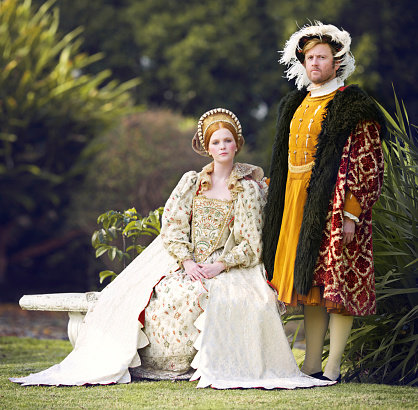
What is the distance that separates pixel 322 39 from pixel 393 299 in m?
1.49

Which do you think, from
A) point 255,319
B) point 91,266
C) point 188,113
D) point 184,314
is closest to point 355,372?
point 255,319

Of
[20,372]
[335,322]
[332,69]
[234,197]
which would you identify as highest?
[332,69]

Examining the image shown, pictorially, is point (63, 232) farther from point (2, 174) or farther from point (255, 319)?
point (255, 319)

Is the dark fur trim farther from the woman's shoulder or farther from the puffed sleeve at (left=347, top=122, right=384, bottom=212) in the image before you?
the woman's shoulder

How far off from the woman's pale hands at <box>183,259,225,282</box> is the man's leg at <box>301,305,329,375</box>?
0.51m

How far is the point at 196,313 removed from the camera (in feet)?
11.2

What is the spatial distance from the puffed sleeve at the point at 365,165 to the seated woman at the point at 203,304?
628 millimetres

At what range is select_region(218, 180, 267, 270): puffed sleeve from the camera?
358 centimetres

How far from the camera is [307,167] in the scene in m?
3.44

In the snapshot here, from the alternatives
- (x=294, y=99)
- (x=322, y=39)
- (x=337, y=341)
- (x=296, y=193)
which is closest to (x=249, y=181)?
A: (x=296, y=193)

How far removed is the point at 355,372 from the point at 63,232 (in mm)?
9205

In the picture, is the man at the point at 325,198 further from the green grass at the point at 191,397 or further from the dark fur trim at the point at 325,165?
the green grass at the point at 191,397

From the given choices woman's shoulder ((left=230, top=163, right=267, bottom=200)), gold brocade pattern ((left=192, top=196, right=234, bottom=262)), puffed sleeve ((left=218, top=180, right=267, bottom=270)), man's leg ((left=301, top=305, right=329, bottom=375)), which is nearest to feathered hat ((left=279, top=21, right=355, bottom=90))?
woman's shoulder ((left=230, top=163, right=267, bottom=200))

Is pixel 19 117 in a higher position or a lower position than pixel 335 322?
higher
